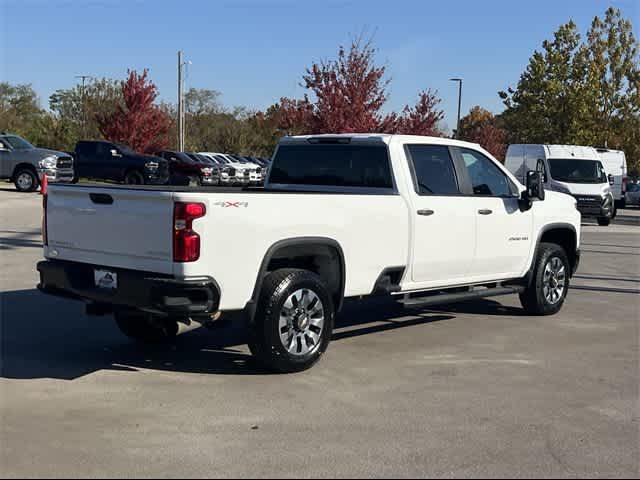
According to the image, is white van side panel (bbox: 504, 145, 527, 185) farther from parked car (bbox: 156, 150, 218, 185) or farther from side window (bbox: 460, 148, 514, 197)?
side window (bbox: 460, 148, 514, 197)

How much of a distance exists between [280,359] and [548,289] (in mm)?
4210

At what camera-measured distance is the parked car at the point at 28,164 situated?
2658 cm

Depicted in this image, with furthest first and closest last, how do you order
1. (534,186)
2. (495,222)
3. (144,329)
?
(534,186), (495,222), (144,329)

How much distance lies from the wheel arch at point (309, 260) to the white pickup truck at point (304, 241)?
12 millimetres

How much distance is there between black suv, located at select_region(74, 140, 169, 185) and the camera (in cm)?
3091

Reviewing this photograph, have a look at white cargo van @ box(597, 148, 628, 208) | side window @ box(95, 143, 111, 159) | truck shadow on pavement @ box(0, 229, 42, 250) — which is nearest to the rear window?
truck shadow on pavement @ box(0, 229, 42, 250)

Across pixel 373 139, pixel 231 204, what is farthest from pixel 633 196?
pixel 231 204

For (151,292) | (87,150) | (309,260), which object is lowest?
(151,292)

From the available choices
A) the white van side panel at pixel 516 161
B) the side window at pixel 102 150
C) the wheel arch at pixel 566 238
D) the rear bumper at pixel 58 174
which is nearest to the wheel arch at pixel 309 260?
the wheel arch at pixel 566 238

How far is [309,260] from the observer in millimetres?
7086

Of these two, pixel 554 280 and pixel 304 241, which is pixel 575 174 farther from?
pixel 304 241

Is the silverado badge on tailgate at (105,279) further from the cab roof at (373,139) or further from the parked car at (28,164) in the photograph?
the parked car at (28,164)

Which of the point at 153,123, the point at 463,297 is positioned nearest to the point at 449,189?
the point at 463,297

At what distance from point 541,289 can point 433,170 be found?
225 centimetres
